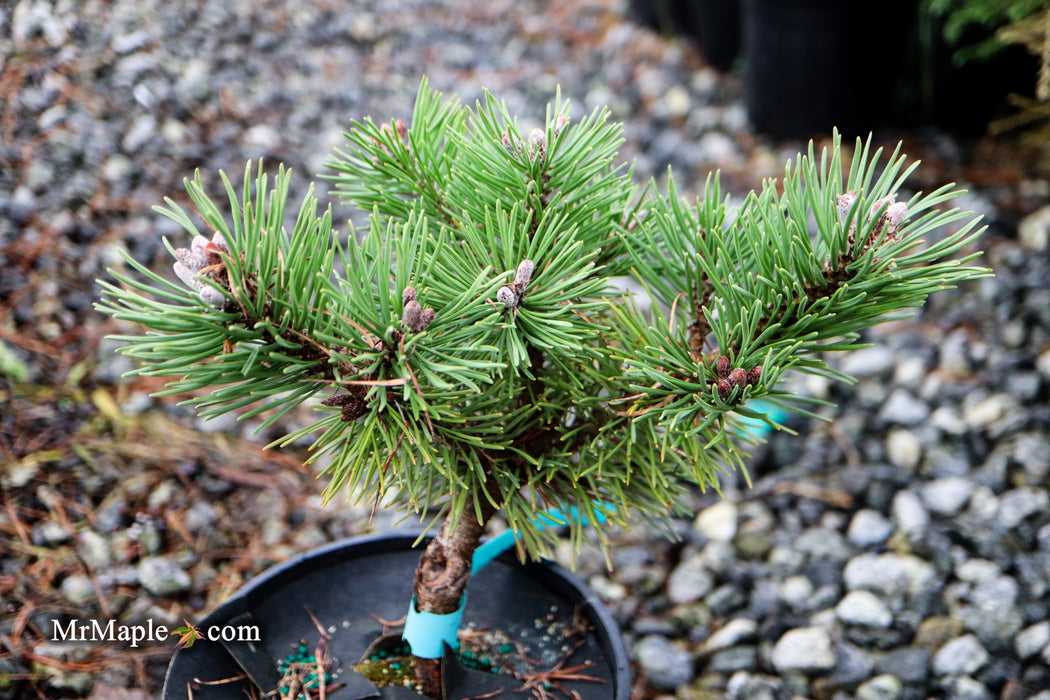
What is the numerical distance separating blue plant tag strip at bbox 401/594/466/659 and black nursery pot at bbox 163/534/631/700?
0.02 metres

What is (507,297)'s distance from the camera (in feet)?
2.24

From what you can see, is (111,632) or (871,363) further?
(871,363)

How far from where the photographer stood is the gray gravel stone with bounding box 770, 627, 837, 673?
135cm

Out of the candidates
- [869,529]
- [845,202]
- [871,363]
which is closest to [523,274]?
[845,202]

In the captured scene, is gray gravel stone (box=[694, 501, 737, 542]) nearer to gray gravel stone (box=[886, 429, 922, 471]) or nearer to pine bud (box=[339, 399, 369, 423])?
gray gravel stone (box=[886, 429, 922, 471])

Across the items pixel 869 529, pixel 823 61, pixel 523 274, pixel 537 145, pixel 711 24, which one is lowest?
pixel 869 529

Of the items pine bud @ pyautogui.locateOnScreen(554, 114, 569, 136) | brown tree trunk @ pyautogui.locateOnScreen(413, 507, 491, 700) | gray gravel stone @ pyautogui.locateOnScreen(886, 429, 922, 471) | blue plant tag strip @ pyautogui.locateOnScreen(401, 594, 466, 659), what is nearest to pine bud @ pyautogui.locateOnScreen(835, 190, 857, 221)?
pine bud @ pyautogui.locateOnScreen(554, 114, 569, 136)

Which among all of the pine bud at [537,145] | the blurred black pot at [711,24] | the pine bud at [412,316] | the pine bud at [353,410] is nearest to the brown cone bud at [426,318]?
the pine bud at [412,316]

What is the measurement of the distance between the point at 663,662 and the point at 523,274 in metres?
0.95

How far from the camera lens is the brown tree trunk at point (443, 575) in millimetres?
920

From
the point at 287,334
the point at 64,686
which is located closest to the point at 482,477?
the point at 287,334

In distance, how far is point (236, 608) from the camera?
996 millimetres

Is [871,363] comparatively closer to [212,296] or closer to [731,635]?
[731,635]

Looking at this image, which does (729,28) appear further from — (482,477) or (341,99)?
(482,477)
